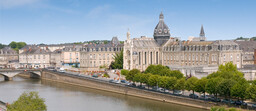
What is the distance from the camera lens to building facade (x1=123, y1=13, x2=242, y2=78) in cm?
9006

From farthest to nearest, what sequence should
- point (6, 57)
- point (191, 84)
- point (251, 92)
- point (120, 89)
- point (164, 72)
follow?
1. point (6, 57)
2. point (120, 89)
3. point (164, 72)
4. point (191, 84)
5. point (251, 92)

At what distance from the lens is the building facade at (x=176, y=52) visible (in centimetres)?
9006

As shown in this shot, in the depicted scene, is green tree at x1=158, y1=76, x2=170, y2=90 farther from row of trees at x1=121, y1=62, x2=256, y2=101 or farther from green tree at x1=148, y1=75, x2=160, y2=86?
green tree at x1=148, y1=75, x2=160, y2=86

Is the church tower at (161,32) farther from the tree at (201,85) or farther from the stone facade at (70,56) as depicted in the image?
the tree at (201,85)

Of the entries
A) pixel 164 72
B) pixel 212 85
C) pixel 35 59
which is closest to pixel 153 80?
pixel 164 72

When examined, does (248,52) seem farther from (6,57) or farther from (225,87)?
(6,57)

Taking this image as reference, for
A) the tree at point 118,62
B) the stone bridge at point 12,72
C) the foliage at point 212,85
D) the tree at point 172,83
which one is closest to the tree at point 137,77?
the tree at point 172,83

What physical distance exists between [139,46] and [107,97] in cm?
3469

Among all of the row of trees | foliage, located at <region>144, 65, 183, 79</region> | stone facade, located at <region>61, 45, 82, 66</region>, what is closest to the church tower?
foliage, located at <region>144, 65, 183, 79</region>

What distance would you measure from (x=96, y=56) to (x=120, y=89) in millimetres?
38223

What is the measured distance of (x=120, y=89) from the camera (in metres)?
77.9

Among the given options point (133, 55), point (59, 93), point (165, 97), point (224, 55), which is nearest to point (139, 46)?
point (133, 55)

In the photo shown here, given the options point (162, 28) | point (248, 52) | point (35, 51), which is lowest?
point (248, 52)

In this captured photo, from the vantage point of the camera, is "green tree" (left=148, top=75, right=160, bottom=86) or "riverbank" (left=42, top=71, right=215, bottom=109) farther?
"green tree" (left=148, top=75, right=160, bottom=86)
